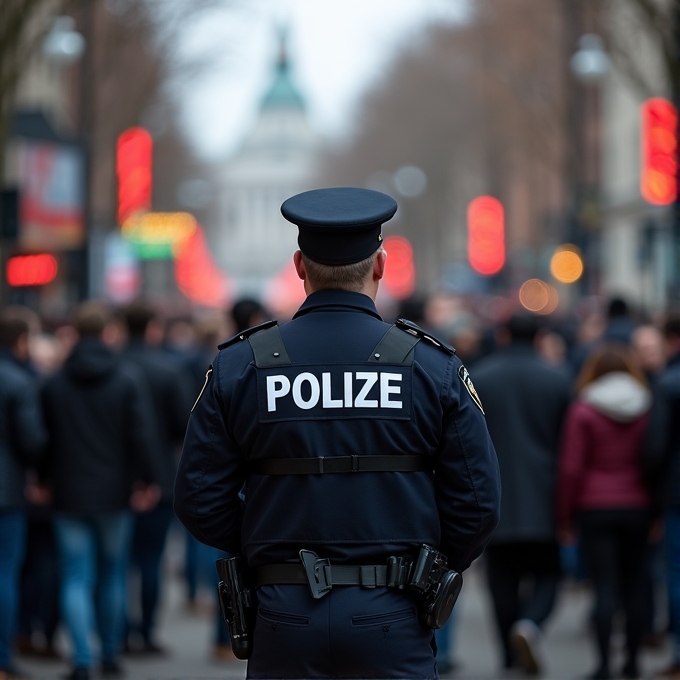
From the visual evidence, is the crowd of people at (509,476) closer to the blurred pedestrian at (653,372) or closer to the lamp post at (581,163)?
the blurred pedestrian at (653,372)

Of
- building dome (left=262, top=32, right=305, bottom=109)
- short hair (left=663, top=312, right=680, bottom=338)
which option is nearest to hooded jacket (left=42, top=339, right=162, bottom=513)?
short hair (left=663, top=312, right=680, bottom=338)

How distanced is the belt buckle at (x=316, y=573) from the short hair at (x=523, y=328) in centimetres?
478

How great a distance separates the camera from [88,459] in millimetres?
8203

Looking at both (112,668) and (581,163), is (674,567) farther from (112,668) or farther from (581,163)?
(581,163)

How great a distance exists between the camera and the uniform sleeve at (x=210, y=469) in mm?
4035

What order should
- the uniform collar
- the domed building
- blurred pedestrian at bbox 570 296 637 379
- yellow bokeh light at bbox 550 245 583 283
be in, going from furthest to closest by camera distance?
the domed building
yellow bokeh light at bbox 550 245 583 283
blurred pedestrian at bbox 570 296 637 379
the uniform collar

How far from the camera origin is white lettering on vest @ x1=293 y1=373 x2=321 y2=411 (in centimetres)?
395

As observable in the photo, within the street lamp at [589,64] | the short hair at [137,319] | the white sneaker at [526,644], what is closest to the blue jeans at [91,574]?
the short hair at [137,319]

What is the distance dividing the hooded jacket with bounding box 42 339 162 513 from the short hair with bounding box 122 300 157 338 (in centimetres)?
136

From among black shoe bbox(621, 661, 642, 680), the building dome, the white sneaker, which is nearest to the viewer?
the white sneaker

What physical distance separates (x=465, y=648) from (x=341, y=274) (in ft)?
20.2

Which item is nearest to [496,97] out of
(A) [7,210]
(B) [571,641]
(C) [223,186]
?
(A) [7,210]

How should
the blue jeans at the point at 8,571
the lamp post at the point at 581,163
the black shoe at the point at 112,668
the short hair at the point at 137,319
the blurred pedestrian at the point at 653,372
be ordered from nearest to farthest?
the blue jeans at the point at 8,571 → the black shoe at the point at 112,668 → the blurred pedestrian at the point at 653,372 → the short hair at the point at 137,319 → the lamp post at the point at 581,163

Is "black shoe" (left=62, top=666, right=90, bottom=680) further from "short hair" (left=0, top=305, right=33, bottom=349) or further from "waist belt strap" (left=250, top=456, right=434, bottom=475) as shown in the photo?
"waist belt strap" (left=250, top=456, right=434, bottom=475)
